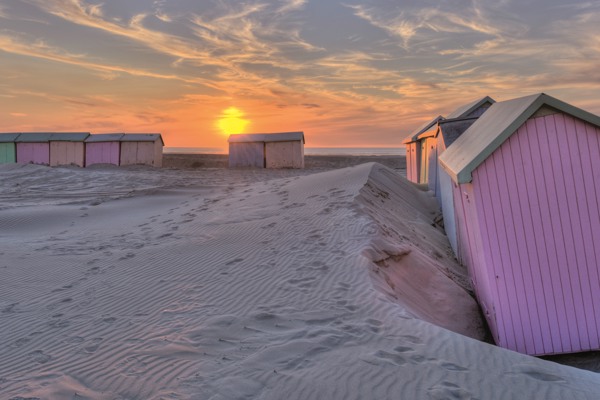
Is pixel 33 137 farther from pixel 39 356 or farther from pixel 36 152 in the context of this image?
pixel 39 356

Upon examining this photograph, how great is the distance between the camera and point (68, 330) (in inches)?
222

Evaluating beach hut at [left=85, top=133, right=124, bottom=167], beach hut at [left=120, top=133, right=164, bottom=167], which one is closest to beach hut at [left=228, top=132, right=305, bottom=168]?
beach hut at [left=120, top=133, right=164, bottom=167]

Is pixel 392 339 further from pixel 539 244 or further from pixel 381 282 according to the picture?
pixel 539 244

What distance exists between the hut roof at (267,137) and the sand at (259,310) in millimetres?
21030

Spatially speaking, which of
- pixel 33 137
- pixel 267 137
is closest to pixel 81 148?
pixel 33 137

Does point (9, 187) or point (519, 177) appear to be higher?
point (9, 187)

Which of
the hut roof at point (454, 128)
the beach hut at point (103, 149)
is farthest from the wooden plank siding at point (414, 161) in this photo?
the beach hut at point (103, 149)

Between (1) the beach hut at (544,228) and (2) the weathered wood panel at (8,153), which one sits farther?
(2) the weathered wood panel at (8,153)

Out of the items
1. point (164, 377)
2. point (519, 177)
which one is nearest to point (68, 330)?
point (164, 377)

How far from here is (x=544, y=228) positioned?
6648 millimetres

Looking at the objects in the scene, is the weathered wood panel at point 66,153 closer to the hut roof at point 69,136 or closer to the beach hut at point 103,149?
the hut roof at point 69,136

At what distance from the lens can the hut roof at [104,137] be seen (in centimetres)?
3447

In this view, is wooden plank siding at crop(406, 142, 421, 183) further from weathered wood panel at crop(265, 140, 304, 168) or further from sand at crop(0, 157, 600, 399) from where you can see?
weathered wood panel at crop(265, 140, 304, 168)

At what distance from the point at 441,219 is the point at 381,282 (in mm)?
7842
